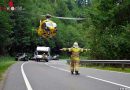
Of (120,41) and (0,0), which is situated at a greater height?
(0,0)

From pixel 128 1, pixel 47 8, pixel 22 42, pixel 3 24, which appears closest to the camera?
pixel 128 1

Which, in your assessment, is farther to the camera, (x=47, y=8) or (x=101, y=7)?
(x=47, y=8)

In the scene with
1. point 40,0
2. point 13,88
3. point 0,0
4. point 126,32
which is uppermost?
point 40,0

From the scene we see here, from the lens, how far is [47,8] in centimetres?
14212

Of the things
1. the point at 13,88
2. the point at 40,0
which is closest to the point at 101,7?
the point at 13,88

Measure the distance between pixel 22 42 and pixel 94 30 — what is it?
2189 inches

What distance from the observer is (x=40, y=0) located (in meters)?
152

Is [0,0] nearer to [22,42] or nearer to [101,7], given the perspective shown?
[101,7]

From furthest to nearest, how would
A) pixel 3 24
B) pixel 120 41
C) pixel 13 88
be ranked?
pixel 3 24
pixel 120 41
pixel 13 88

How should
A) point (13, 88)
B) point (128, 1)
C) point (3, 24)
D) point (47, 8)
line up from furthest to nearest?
point (47, 8), point (3, 24), point (128, 1), point (13, 88)

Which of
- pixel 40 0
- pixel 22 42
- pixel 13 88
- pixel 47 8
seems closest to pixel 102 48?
pixel 13 88

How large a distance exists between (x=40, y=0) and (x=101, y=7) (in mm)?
105152

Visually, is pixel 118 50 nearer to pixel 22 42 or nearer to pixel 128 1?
pixel 128 1

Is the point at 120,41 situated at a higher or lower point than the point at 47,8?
lower
